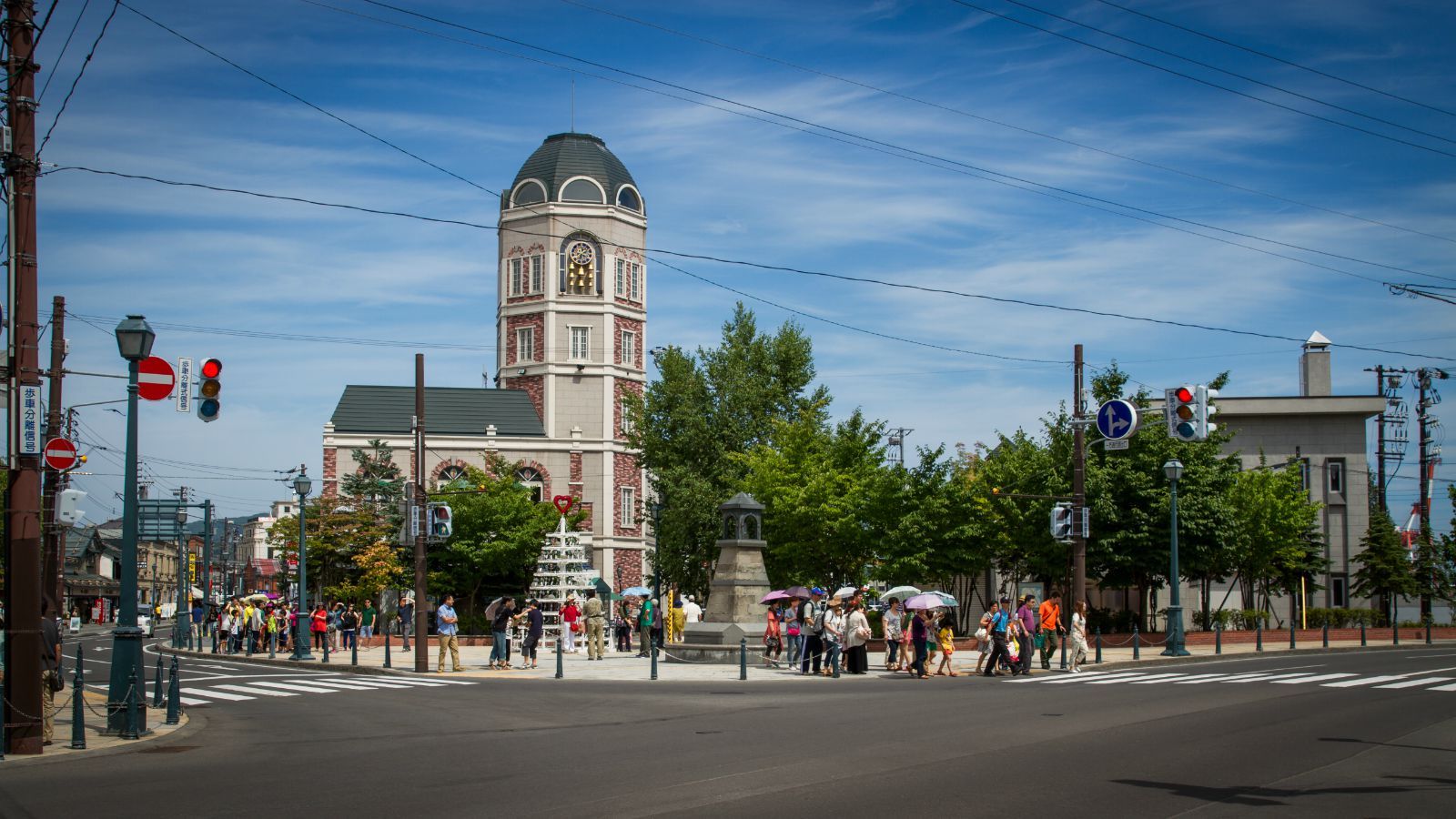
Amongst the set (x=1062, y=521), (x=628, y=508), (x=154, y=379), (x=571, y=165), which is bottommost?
(x=1062, y=521)

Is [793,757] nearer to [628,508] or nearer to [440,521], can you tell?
[440,521]

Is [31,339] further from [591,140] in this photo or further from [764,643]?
[591,140]

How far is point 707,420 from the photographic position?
5253cm

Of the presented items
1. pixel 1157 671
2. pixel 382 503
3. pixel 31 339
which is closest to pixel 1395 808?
pixel 31 339

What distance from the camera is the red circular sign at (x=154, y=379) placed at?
Answer: 17344 millimetres

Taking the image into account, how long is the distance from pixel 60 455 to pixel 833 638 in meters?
15.5

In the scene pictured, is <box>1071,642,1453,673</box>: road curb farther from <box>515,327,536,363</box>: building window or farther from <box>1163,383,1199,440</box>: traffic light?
<box>515,327,536,363</box>: building window

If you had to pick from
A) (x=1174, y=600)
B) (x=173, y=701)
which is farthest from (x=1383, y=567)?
(x=173, y=701)

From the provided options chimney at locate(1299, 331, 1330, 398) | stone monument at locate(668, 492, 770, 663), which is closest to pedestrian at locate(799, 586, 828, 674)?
stone monument at locate(668, 492, 770, 663)

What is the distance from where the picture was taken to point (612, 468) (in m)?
74.1

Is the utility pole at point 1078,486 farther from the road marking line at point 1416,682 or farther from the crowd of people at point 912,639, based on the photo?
the road marking line at point 1416,682

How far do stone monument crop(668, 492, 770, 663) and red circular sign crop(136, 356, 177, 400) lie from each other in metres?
16.9

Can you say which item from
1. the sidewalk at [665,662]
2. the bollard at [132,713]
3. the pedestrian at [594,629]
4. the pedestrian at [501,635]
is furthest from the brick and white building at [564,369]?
the bollard at [132,713]

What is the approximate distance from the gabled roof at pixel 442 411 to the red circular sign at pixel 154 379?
5502 cm
